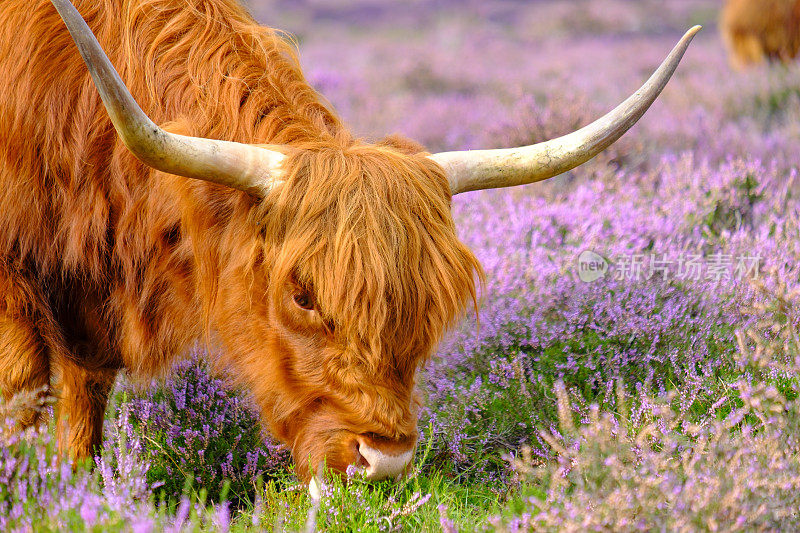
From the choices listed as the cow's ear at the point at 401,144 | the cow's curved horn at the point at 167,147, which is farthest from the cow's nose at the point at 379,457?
the cow's ear at the point at 401,144

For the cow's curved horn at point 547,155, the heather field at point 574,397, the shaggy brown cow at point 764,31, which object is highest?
the cow's curved horn at point 547,155

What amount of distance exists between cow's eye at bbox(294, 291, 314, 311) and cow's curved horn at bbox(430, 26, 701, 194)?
644 mm

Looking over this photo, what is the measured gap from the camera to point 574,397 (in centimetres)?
312

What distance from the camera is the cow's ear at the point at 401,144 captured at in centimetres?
271

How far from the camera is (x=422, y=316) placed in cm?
236

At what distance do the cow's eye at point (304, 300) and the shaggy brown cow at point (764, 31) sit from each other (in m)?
11.2

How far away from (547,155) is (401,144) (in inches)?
19.0

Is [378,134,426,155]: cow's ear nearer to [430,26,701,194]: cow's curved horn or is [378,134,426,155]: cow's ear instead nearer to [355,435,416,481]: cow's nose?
[430,26,701,194]: cow's curved horn

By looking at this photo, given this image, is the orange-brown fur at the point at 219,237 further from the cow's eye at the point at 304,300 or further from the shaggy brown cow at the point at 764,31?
the shaggy brown cow at the point at 764,31

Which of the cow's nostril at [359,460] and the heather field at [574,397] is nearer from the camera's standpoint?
the heather field at [574,397]

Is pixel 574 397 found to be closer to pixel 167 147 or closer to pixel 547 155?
pixel 547 155

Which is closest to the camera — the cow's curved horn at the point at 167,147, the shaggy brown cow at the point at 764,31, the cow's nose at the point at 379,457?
the cow's curved horn at the point at 167,147

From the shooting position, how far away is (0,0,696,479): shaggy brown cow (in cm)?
231

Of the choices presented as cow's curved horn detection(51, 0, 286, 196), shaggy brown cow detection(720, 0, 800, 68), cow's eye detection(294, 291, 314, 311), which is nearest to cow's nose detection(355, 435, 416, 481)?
cow's eye detection(294, 291, 314, 311)
